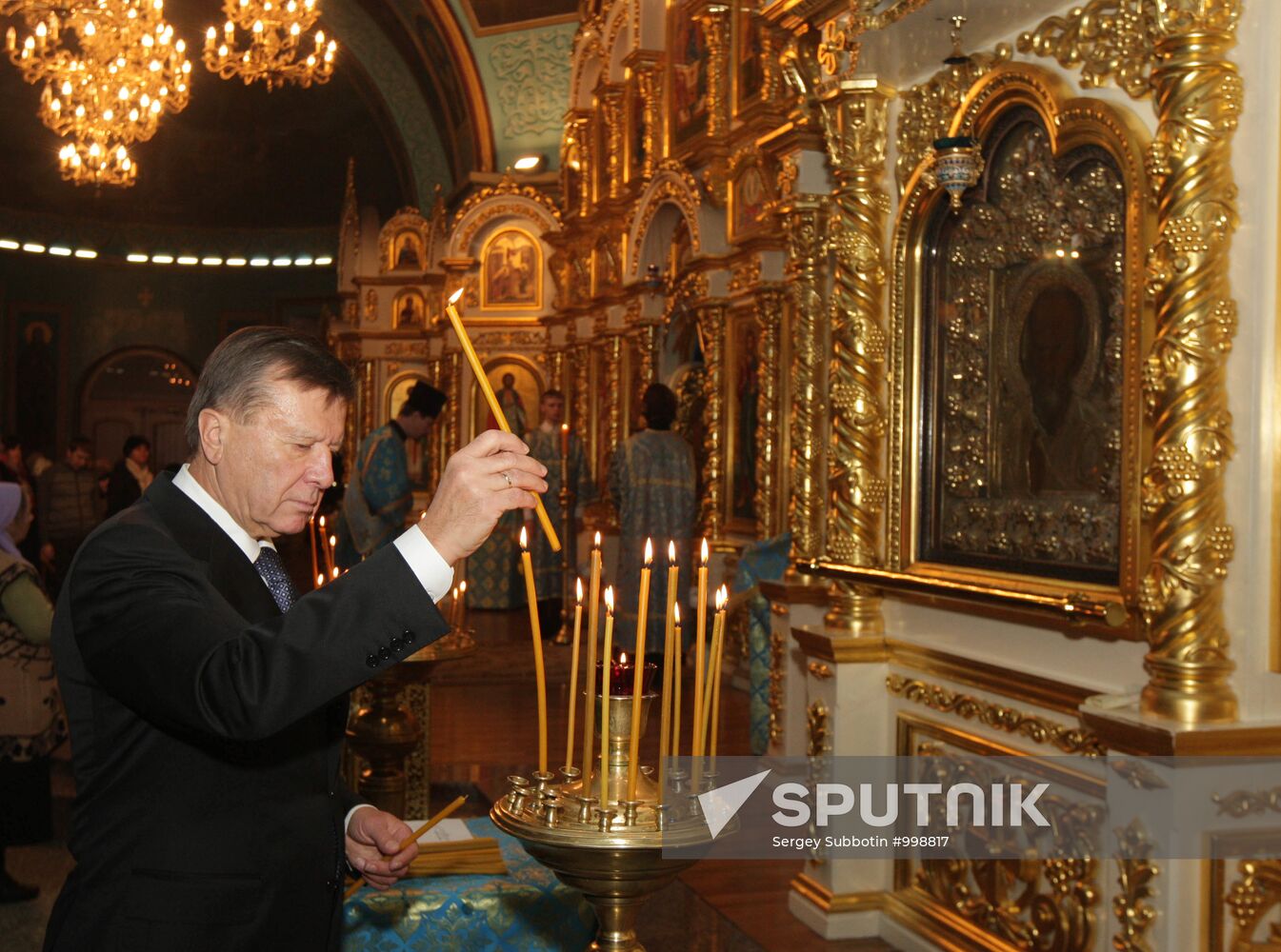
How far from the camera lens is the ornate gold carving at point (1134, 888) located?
317 cm

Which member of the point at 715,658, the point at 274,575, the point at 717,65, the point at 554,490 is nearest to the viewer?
the point at 715,658

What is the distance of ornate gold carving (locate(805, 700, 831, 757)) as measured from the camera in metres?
4.66

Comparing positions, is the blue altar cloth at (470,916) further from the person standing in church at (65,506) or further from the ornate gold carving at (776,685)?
the person standing in church at (65,506)

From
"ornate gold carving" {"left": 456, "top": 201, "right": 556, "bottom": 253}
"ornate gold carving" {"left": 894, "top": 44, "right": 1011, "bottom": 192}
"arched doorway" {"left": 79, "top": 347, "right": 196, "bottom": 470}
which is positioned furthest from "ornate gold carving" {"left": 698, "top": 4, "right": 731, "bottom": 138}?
"arched doorway" {"left": 79, "top": 347, "right": 196, "bottom": 470}

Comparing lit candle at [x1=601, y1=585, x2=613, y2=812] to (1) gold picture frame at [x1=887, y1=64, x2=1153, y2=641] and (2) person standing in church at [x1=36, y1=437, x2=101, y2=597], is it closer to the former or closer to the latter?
(1) gold picture frame at [x1=887, y1=64, x2=1153, y2=641]

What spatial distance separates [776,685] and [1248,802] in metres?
3.27

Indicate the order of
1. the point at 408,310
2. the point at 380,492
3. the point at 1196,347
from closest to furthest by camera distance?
the point at 1196,347, the point at 380,492, the point at 408,310

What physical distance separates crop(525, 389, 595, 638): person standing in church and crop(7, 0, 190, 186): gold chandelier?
408 centimetres

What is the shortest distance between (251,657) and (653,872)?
60 centimetres

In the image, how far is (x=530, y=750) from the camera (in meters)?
7.73

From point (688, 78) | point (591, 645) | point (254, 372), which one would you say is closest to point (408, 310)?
point (688, 78)

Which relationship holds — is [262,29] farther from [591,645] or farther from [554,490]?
[591,645]

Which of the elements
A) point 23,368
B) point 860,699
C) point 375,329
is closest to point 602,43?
point 375,329

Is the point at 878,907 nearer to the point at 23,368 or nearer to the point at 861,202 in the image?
the point at 861,202
